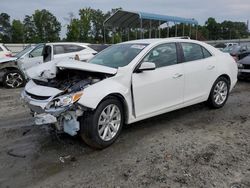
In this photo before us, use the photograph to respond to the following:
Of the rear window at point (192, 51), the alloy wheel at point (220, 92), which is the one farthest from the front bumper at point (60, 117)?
the alloy wheel at point (220, 92)

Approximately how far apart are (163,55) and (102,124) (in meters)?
1.90

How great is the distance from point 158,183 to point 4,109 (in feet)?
17.0

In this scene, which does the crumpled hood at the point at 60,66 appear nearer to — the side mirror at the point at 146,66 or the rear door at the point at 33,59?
the side mirror at the point at 146,66

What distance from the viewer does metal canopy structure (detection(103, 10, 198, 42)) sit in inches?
804

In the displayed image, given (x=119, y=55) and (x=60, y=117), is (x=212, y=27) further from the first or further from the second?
(x=60, y=117)

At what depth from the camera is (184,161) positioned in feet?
13.5

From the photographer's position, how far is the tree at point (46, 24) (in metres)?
60.2

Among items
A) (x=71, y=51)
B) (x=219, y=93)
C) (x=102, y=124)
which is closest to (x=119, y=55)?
(x=102, y=124)

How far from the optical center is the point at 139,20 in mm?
22234

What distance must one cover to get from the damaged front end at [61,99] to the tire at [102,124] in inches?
4.9

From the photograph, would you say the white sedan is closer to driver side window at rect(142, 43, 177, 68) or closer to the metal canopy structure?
driver side window at rect(142, 43, 177, 68)

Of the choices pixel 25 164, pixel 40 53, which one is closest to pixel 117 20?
pixel 40 53

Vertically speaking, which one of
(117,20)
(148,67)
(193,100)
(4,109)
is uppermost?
(117,20)

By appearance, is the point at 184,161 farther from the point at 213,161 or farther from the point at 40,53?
the point at 40,53
